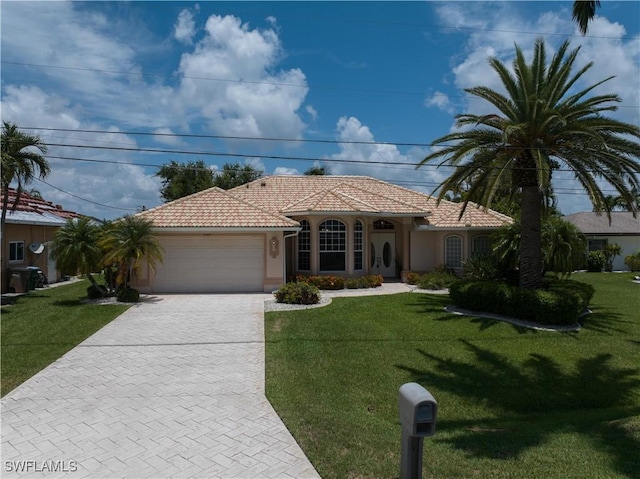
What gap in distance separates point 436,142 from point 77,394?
40.4 ft

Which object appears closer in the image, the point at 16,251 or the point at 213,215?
the point at 213,215

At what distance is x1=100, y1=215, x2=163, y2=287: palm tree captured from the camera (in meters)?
16.3

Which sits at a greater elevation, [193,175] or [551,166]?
[193,175]

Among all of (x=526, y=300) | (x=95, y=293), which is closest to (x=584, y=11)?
(x=526, y=300)

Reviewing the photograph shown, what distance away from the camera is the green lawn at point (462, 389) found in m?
5.29

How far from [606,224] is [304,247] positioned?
91.1 ft

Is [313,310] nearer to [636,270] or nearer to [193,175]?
[636,270]

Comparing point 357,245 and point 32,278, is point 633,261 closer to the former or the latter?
point 357,245

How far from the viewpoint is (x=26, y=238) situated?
21.1m

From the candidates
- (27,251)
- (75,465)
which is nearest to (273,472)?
(75,465)

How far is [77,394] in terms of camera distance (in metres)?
7.63

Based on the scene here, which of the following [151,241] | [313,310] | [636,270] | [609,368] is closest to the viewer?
[609,368]

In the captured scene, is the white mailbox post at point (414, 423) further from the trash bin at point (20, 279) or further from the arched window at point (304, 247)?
the trash bin at point (20, 279)

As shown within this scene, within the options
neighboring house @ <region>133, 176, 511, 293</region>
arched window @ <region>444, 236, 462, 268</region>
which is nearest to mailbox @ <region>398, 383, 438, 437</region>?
neighboring house @ <region>133, 176, 511, 293</region>
